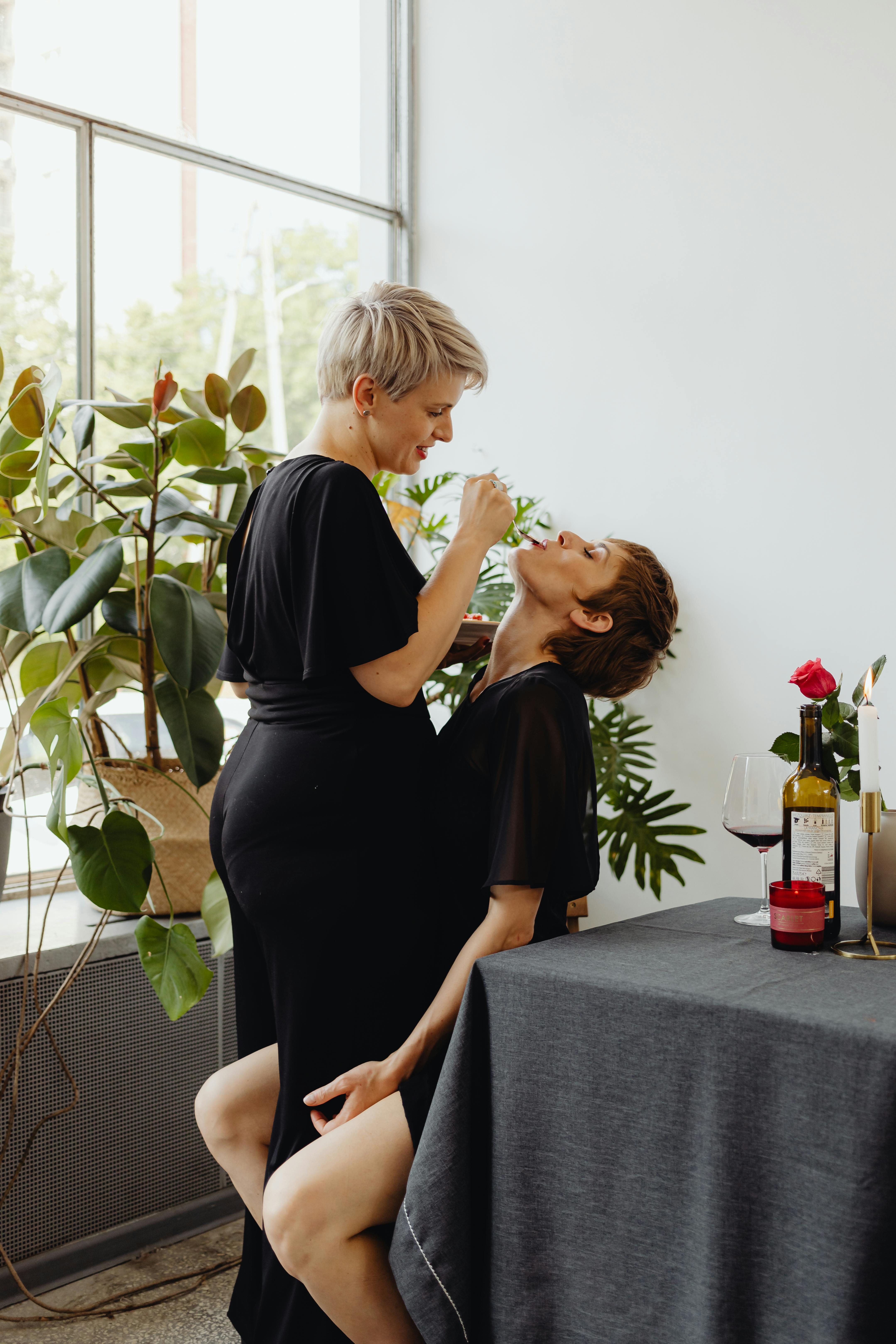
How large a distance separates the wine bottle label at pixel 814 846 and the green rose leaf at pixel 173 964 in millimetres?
1115

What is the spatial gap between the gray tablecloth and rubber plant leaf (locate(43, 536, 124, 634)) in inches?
42.6

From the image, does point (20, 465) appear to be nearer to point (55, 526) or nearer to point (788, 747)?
point (55, 526)

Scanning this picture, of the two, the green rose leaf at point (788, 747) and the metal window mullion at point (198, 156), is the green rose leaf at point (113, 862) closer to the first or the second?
the green rose leaf at point (788, 747)

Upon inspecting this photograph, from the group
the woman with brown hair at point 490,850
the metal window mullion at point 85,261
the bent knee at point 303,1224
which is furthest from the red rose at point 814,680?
the metal window mullion at point 85,261

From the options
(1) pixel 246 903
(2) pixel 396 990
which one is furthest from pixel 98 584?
(2) pixel 396 990

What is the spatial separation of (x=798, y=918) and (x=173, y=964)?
1187 mm

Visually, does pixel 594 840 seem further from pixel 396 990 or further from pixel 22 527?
pixel 22 527

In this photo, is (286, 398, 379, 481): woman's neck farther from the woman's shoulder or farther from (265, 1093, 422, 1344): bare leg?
(265, 1093, 422, 1344): bare leg

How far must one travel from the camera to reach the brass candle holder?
52.9 inches

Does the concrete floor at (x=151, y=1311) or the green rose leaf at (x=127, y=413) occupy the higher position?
the green rose leaf at (x=127, y=413)

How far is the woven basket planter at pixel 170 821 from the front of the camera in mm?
2473

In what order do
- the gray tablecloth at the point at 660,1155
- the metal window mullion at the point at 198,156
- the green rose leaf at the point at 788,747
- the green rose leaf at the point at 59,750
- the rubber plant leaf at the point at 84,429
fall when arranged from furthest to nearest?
the metal window mullion at the point at 198,156
the rubber plant leaf at the point at 84,429
the green rose leaf at the point at 59,750
the green rose leaf at the point at 788,747
the gray tablecloth at the point at 660,1155

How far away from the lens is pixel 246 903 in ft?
4.82

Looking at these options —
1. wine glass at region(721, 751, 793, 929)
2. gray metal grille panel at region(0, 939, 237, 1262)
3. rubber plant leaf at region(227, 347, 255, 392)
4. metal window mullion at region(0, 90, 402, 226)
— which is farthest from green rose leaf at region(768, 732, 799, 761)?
metal window mullion at region(0, 90, 402, 226)
